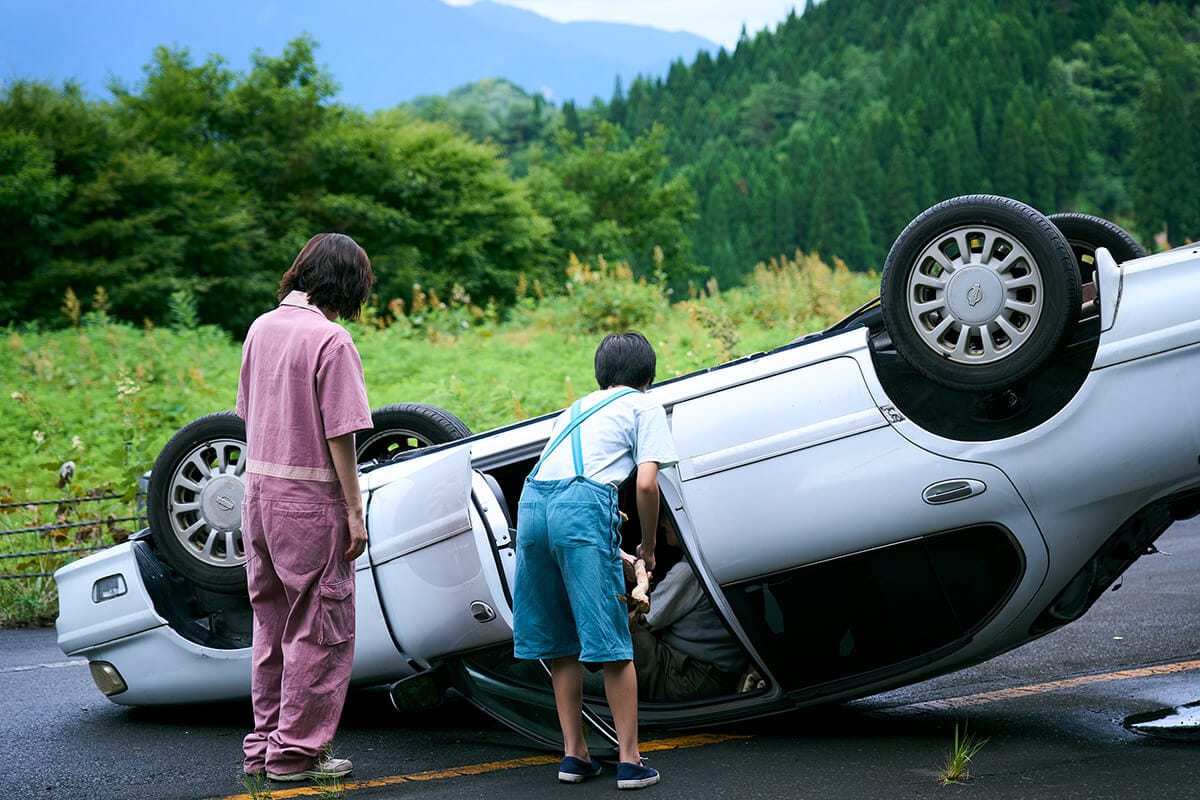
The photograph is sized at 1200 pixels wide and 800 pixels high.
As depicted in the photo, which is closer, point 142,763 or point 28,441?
point 142,763

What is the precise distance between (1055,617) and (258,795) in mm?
2958

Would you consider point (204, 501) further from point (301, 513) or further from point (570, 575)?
point (570, 575)

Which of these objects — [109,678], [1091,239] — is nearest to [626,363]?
[1091,239]

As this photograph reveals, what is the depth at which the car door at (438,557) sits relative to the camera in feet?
15.7

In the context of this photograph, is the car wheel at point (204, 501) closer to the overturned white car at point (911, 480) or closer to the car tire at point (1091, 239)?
the overturned white car at point (911, 480)

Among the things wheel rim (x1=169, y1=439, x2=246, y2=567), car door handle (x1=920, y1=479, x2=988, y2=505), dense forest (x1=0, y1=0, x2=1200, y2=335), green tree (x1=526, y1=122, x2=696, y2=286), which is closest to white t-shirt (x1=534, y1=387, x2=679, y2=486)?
car door handle (x1=920, y1=479, x2=988, y2=505)

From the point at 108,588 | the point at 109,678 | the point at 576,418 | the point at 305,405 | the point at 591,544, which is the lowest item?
the point at 109,678

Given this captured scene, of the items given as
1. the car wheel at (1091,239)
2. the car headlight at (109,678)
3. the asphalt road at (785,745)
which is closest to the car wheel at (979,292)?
the car wheel at (1091,239)

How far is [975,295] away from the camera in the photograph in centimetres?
445

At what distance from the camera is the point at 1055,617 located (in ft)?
15.4

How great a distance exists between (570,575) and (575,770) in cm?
73

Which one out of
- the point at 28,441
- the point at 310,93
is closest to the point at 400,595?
the point at 28,441

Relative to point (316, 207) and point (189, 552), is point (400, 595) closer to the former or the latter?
point (189, 552)

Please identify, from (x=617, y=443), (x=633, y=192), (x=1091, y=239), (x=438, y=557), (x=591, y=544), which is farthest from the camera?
(x=633, y=192)
